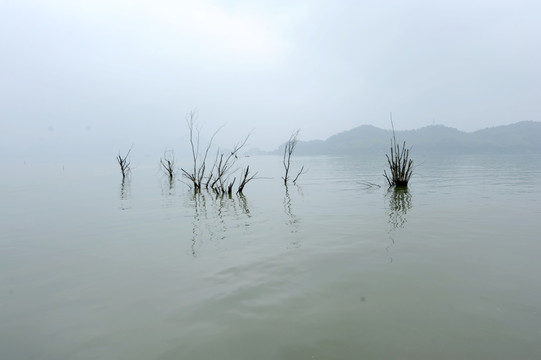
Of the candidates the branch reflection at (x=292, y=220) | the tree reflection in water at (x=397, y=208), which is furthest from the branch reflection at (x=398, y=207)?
the branch reflection at (x=292, y=220)

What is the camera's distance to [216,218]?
10.8 meters

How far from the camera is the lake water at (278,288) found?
10.6 feet

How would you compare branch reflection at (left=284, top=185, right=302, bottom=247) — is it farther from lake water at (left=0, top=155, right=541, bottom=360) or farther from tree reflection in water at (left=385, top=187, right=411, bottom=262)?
tree reflection in water at (left=385, top=187, right=411, bottom=262)

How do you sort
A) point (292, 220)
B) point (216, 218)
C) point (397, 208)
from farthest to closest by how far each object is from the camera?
1. point (397, 208)
2. point (216, 218)
3. point (292, 220)

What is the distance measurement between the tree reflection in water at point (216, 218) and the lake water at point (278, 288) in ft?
0.37

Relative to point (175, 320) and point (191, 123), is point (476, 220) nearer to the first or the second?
point (175, 320)

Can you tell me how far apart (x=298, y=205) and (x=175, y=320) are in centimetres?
943

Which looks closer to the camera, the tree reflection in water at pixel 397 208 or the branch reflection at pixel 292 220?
the branch reflection at pixel 292 220

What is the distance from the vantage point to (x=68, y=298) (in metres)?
4.57

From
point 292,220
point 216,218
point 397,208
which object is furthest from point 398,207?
point 216,218

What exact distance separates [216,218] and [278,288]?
6508 mm

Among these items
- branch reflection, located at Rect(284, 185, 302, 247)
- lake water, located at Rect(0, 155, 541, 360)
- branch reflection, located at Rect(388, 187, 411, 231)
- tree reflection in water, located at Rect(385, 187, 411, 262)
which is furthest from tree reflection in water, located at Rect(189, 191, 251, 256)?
branch reflection, located at Rect(388, 187, 411, 231)

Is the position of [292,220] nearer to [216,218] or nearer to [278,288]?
[216,218]

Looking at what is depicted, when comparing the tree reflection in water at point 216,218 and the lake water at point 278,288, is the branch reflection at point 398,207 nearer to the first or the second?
the lake water at point 278,288
